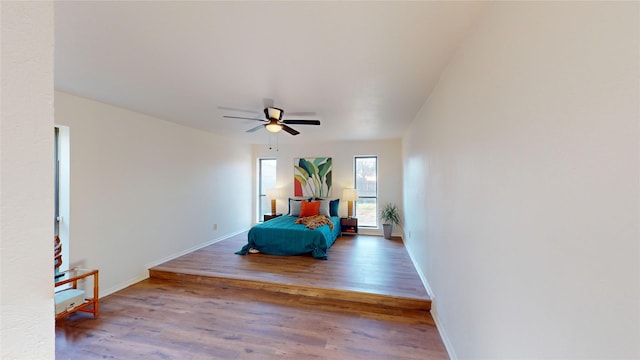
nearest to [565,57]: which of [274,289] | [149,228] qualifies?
[274,289]

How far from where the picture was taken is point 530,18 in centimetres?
95

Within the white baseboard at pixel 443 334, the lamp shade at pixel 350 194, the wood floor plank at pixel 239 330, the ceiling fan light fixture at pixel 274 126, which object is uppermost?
the ceiling fan light fixture at pixel 274 126

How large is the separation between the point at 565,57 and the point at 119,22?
2.17m

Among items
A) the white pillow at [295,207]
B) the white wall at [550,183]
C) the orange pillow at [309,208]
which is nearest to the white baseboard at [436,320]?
the white wall at [550,183]

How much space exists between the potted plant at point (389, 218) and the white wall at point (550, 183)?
377 cm

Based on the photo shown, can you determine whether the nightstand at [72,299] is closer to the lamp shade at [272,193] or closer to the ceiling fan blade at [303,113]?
the ceiling fan blade at [303,113]

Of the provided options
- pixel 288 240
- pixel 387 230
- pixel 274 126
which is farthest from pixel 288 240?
pixel 387 230

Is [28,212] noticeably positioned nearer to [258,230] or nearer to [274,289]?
[274,289]

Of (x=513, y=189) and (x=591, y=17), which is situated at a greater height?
(x=591, y=17)

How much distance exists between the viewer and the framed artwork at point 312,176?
6047mm

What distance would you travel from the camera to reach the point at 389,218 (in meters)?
5.53

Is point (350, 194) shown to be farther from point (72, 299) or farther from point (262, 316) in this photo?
point (72, 299)

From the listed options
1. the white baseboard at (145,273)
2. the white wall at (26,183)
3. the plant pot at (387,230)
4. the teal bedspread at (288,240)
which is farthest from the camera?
the plant pot at (387,230)

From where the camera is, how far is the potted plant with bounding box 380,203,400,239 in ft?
17.8
